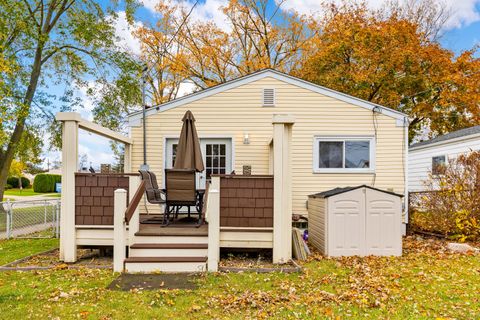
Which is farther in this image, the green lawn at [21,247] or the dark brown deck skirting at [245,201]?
the green lawn at [21,247]

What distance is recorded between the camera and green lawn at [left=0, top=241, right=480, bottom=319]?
375cm

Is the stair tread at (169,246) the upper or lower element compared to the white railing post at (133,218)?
lower

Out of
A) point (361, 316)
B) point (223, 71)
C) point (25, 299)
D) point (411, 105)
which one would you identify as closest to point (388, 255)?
point (361, 316)

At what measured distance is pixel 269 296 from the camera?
13.9 feet

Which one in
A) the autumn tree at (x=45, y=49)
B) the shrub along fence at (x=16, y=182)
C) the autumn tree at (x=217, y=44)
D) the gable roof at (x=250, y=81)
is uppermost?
the autumn tree at (x=217, y=44)

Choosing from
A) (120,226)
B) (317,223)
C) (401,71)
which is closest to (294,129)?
(317,223)

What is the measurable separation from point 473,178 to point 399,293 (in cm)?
528

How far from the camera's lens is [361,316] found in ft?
12.0

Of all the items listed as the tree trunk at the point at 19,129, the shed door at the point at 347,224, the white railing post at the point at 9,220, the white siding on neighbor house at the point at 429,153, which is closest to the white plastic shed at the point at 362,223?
the shed door at the point at 347,224

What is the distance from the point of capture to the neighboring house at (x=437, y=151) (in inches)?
472

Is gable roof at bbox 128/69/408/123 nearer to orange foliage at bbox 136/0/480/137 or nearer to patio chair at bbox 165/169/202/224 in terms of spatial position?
patio chair at bbox 165/169/202/224

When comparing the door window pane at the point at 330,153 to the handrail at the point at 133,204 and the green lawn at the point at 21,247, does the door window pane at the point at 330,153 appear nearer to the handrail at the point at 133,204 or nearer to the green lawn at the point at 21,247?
the handrail at the point at 133,204

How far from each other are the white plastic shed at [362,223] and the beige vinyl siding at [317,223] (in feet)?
0.58

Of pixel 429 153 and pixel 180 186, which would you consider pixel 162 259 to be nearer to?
pixel 180 186
